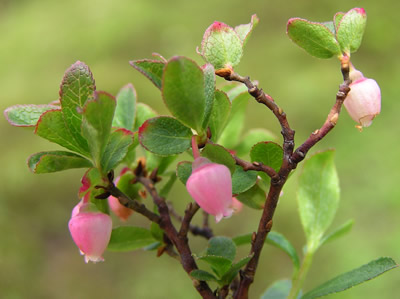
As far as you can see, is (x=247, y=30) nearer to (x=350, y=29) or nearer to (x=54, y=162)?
(x=350, y=29)

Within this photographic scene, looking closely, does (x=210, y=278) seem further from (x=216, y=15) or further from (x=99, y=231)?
(x=216, y=15)

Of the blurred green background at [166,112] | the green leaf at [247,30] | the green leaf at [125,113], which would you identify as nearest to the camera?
the green leaf at [247,30]

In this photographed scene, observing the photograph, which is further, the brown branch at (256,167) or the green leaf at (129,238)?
the green leaf at (129,238)

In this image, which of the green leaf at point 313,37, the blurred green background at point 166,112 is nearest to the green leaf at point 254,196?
the green leaf at point 313,37

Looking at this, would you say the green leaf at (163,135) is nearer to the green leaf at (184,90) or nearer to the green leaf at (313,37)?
the green leaf at (184,90)

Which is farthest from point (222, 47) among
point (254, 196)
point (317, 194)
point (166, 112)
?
point (166, 112)

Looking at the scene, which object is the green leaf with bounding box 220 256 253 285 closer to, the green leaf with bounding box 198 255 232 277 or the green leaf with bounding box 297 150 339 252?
the green leaf with bounding box 198 255 232 277
